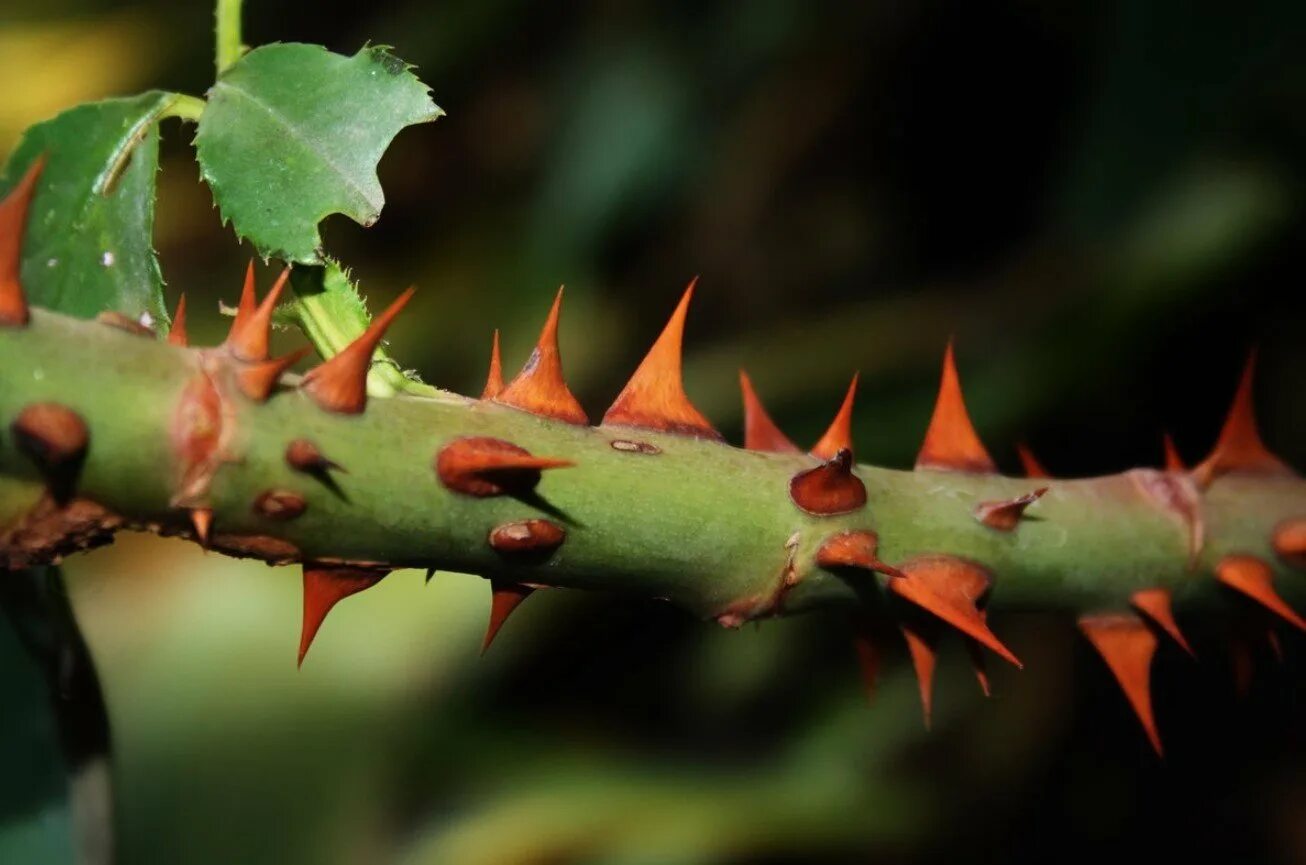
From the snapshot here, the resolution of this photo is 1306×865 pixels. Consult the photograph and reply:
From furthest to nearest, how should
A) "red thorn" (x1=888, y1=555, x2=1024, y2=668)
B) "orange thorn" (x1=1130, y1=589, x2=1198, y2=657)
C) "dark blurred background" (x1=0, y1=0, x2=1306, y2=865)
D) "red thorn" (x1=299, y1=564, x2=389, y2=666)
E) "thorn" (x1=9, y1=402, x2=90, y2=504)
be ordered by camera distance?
"dark blurred background" (x1=0, y1=0, x2=1306, y2=865) < "orange thorn" (x1=1130, y1=589, x2=1198, y2=657) < "red thorn" (x1=888, y1=555, x2=1024, y2=668) < "red thorn" (x1=299, y1=564, x2=389, y2=666) < "thorn" (x1=9, y1=402, x2=90, y2=504)

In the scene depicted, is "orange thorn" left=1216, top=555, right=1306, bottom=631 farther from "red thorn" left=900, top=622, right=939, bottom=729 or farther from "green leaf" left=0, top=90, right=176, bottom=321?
"green leaf" left=0, top=90, right=176, bottom=321

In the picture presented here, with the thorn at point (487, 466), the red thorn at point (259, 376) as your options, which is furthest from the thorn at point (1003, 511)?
the red thorn at point (259, 376)

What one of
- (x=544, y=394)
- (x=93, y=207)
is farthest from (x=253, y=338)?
(x=93, y=207)

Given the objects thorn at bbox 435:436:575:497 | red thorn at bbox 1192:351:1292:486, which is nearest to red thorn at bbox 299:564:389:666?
thorn at bbox 435:436:575:497

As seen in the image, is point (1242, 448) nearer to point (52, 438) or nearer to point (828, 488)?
point (828, 488)

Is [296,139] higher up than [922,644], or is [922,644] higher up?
[296,139]

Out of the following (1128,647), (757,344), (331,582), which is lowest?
(757,344)

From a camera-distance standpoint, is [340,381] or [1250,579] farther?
[1250,579]
